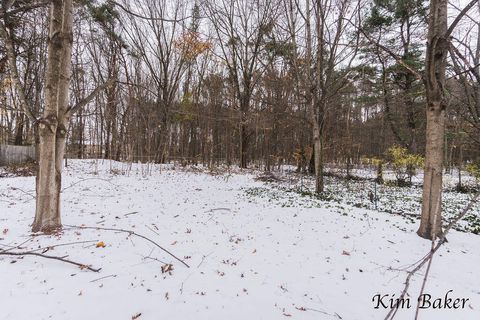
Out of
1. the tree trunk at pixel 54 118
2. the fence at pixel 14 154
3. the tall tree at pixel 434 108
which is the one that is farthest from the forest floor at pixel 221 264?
the fence at pixel 14 154

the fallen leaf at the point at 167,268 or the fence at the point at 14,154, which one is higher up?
the fence at the point at 14,154

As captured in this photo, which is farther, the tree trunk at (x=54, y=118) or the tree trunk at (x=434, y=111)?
the tree trunk at (x=434, y=111)

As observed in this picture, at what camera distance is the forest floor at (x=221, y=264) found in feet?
8.64

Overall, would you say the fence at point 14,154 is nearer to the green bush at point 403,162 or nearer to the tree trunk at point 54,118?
the tree trunk at point 54,118

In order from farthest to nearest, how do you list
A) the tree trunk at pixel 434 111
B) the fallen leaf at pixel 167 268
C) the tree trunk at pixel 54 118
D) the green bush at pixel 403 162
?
the green bush at pixel 403 162 < the tree trunk at pixel 434 111 < the tree trunk at pixel 54 118 < the fallen leaf at pixel 167 268

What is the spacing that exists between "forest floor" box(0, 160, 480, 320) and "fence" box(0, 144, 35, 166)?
9742 millimetres

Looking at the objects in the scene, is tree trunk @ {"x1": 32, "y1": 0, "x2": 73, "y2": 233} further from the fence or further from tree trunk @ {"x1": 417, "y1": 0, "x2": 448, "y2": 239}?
the fence

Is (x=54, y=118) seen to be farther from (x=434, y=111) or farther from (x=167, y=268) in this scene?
(x=434, y=111)

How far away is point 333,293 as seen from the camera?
3020mm

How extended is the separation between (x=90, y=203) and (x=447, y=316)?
6.54 meters

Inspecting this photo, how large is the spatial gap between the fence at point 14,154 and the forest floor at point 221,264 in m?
9.74

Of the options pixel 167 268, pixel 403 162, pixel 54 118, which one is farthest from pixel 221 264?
pixel 403 162

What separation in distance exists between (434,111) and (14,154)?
18252 mm

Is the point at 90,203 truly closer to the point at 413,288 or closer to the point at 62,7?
the point at 62,7
